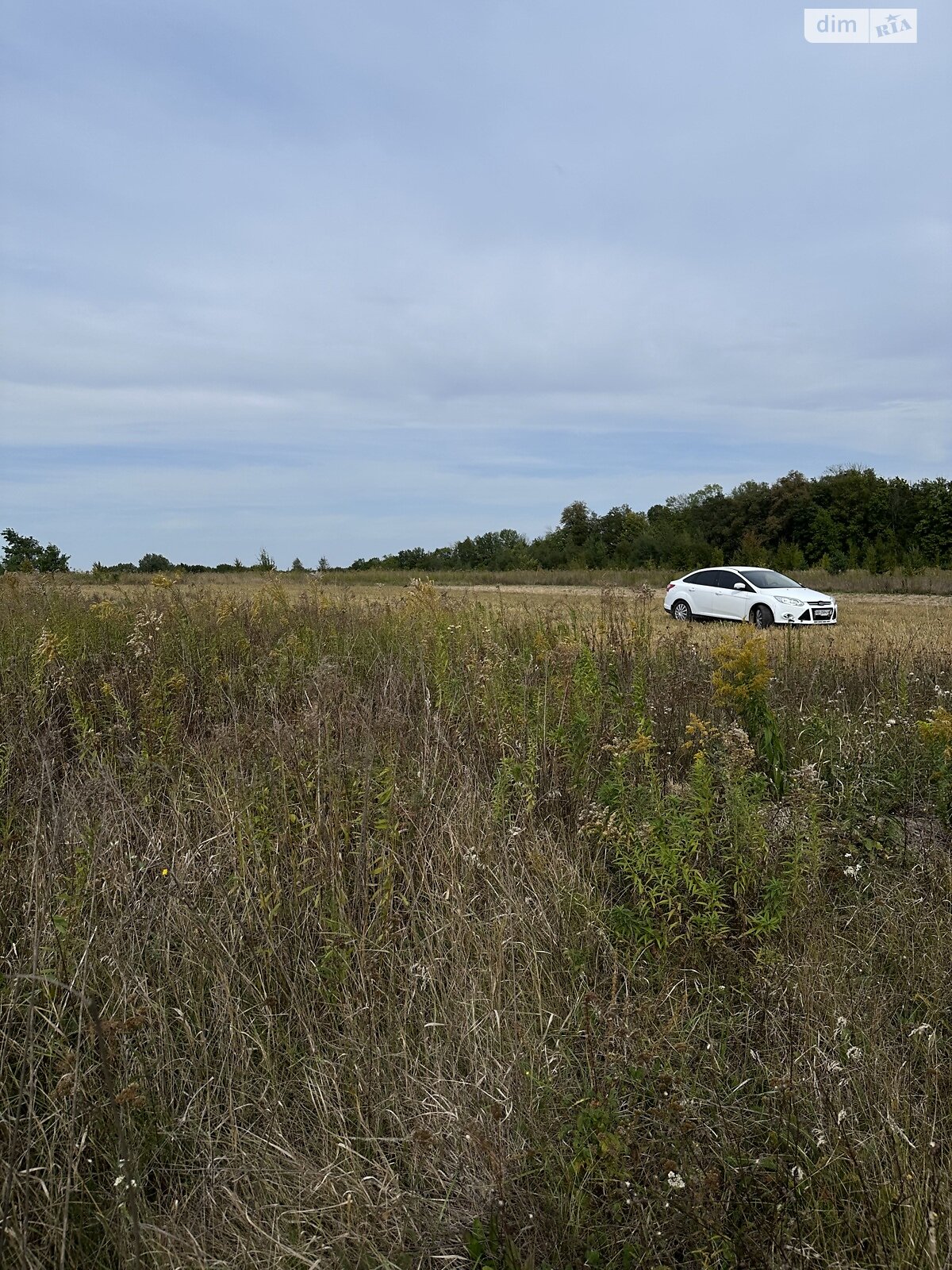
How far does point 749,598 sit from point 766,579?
794 mm

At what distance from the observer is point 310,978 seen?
10.1 ft

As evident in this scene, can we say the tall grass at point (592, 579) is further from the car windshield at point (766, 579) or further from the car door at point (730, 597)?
the car windshield at point (766, 579)

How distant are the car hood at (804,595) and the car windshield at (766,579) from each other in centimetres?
15

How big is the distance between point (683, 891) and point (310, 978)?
151 centimetres

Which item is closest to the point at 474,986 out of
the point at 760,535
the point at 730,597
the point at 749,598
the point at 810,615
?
the point at 810,615

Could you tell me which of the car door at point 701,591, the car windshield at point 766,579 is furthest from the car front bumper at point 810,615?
the car door at point 701,591

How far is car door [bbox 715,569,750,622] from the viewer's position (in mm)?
19384

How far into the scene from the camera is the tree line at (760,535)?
44.7 m

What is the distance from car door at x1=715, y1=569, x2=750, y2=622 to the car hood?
0.70m

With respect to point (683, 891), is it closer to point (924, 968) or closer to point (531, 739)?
point (924, 968)

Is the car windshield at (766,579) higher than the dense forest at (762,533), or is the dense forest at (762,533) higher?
the dense forest at (762,533)

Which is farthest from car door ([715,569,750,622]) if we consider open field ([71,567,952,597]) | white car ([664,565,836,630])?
open field ([71,567,952,597])

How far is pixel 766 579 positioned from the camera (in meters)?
19.6

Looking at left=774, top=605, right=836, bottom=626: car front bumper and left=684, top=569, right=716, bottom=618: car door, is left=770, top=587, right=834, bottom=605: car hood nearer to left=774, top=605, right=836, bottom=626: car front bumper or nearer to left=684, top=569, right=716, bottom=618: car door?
left=774, top=605, right=836, bottom=626: car front bumper
